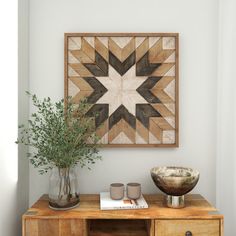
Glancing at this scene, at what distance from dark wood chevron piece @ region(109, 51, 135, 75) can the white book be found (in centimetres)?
80

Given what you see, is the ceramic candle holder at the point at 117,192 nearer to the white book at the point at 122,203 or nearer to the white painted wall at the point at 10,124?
the white book at the point at 122,203

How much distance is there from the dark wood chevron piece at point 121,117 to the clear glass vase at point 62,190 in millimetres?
445

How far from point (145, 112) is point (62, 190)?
72 centimetres

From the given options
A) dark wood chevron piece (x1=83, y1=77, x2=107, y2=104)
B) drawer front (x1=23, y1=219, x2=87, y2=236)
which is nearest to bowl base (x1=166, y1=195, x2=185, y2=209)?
drawer front (x1=23, y1=219, x2=87, y2=236)

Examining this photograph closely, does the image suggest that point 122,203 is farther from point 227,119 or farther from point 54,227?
point 227,119

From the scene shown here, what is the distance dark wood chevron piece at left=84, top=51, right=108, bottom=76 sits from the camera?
1951mm

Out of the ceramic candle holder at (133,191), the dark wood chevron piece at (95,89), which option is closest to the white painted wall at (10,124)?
the dark wood chevron piece at (95,89)

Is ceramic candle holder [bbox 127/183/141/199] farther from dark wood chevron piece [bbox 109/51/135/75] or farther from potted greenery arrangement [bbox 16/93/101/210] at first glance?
dark wood chevron piece [bbox 109/51/135/75]

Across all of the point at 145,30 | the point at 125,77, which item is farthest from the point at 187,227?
the point at 145,30

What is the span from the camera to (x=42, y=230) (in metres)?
1.57

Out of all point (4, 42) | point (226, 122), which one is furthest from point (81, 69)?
point (226, 122)

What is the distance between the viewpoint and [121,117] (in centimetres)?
196

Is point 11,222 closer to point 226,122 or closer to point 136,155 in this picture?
point 136,155

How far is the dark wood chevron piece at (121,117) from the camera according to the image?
1.96m
